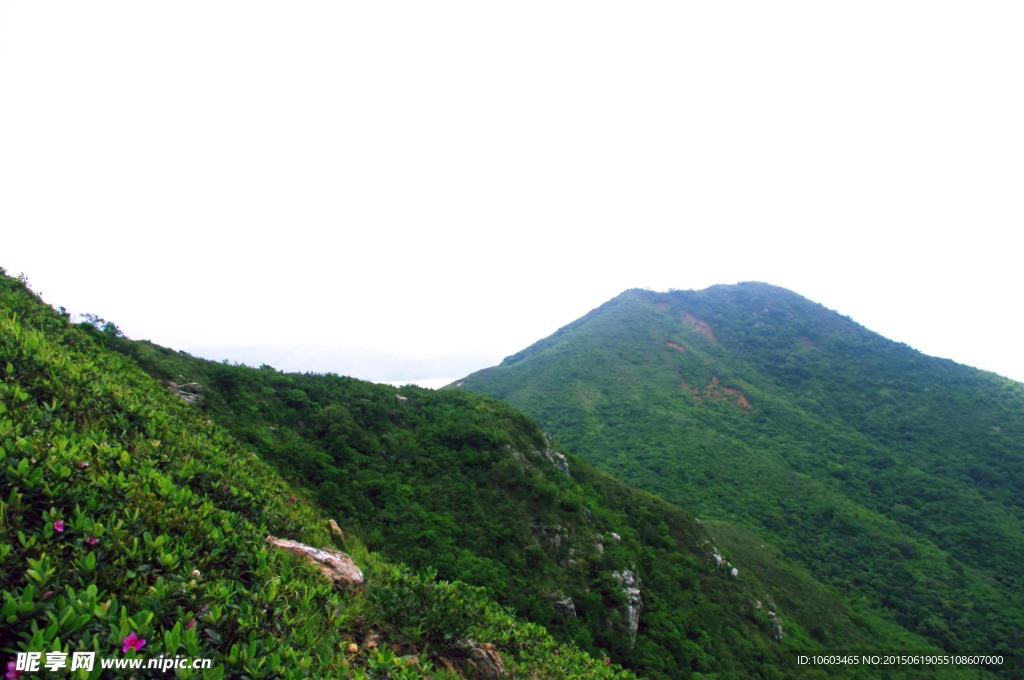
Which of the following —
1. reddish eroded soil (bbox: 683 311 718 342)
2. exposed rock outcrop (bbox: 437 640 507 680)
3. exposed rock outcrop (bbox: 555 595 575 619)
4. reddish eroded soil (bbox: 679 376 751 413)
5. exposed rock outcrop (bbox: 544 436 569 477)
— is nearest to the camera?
exposed rock outcrop (bbox: 437 640 507 680)

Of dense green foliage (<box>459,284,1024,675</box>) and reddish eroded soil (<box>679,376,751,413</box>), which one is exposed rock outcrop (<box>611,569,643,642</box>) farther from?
reddish eroded soil (<box>679,376,751,413</box>)

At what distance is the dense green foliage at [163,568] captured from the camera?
11.3 ft

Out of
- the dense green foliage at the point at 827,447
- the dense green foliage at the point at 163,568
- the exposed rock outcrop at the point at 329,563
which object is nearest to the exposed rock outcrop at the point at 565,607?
the dense green foliage at the point at 163,568

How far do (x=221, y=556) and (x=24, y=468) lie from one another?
2.20 m

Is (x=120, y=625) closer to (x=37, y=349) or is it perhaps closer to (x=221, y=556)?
(x=221, y=556)

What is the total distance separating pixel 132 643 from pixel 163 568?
1.22m

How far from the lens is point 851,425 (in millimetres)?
59281

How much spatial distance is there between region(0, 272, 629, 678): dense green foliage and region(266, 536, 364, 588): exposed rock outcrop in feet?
0.85

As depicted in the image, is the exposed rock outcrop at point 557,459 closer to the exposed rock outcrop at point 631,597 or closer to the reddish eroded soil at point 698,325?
the exposed rock outcrop at point 631,597

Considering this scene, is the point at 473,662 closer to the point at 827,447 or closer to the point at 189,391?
the point at 189,391

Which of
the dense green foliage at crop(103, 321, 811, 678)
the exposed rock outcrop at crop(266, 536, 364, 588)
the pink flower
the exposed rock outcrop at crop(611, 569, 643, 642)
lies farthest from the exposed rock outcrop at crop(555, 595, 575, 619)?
the pink flower

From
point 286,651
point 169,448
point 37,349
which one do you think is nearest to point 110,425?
point 169,448

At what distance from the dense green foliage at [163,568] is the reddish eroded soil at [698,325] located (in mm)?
92074

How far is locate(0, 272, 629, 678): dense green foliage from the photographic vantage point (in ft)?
11.3
